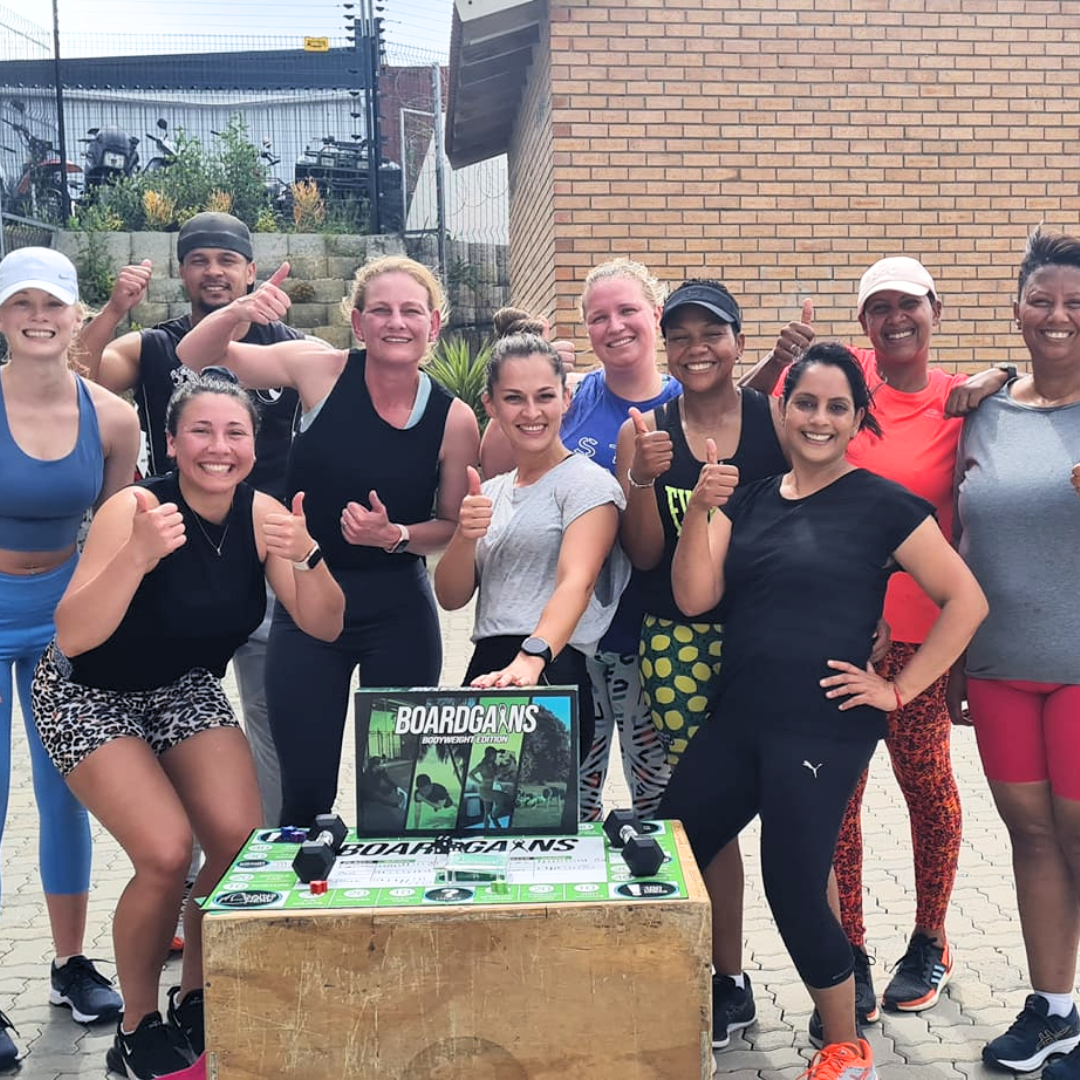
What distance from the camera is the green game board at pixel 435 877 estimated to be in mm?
2496

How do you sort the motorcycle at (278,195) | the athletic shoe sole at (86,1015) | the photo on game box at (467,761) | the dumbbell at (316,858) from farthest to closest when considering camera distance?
the motorcycle at (278,195)
the athletic shoe sole at (86,1015)
the photo on game box at (467,761)
the dumbbell at (316,858)

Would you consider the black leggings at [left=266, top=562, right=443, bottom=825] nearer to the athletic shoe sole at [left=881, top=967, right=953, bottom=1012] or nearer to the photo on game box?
the photo on game box

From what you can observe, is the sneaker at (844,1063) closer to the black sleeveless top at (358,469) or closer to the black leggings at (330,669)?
the black leggings at (330,669)

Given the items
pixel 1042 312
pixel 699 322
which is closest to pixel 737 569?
pixel 699 322

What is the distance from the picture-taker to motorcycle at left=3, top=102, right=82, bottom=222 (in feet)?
48.3

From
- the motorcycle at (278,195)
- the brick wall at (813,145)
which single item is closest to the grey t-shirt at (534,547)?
the brick wall at (813,145)

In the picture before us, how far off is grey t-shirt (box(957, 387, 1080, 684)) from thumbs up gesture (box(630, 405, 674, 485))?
865 millimetres

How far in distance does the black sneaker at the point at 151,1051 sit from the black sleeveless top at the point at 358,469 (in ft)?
4.34

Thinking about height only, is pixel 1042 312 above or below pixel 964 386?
above

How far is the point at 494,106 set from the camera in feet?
35.1

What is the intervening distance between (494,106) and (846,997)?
30.5 ft

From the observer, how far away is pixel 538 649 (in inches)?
116

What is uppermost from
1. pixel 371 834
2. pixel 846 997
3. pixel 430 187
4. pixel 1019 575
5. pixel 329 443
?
pixel 430 187

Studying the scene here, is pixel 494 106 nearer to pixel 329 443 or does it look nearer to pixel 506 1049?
pixel 329 443
